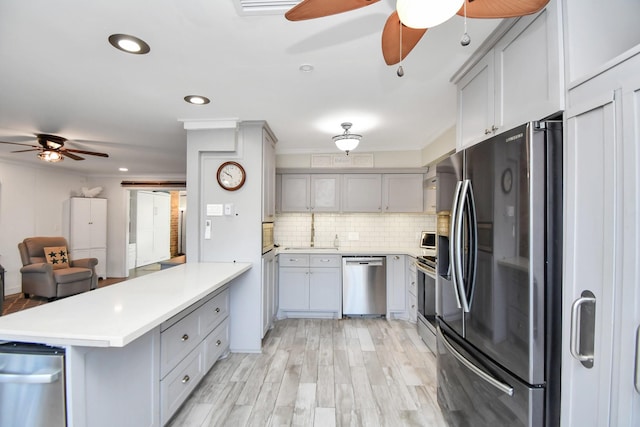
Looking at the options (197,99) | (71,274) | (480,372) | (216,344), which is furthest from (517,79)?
(71,274)

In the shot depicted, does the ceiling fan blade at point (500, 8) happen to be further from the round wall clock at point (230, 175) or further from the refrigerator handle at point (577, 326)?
the round wall clock at point (230, 175)

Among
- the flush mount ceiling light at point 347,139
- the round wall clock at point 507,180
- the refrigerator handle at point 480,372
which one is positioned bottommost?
the refrigerator handle at point 480,372

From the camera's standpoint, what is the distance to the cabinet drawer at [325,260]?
3.89m

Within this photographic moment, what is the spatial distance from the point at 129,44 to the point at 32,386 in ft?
5.81

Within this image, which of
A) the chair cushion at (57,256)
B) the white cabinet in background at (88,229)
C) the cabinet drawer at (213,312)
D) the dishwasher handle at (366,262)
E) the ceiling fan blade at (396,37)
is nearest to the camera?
the ceiling fan blade at (396,37)

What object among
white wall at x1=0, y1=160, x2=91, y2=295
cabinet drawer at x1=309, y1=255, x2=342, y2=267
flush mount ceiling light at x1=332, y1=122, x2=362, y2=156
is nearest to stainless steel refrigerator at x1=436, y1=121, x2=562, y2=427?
flush mount ceiling light at x1=332, y1=122, x2=362, y2=156

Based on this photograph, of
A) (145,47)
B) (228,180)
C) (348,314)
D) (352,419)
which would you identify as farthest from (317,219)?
(145,47)

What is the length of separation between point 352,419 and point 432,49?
2.46 metres

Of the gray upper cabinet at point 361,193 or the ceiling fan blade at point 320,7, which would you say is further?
the gray upper cabinet at point 361,193

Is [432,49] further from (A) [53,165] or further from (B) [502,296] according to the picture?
(A) [53,165]

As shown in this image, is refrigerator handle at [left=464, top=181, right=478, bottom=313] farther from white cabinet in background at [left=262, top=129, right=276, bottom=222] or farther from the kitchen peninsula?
white cabinet in background at [left=262, top=129, right=276, bottom=222]

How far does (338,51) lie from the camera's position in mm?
1718

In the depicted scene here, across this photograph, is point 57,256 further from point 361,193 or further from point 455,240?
point 455,240

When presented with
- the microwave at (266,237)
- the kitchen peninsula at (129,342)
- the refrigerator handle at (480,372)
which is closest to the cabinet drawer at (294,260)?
the microwave at (266,237)
